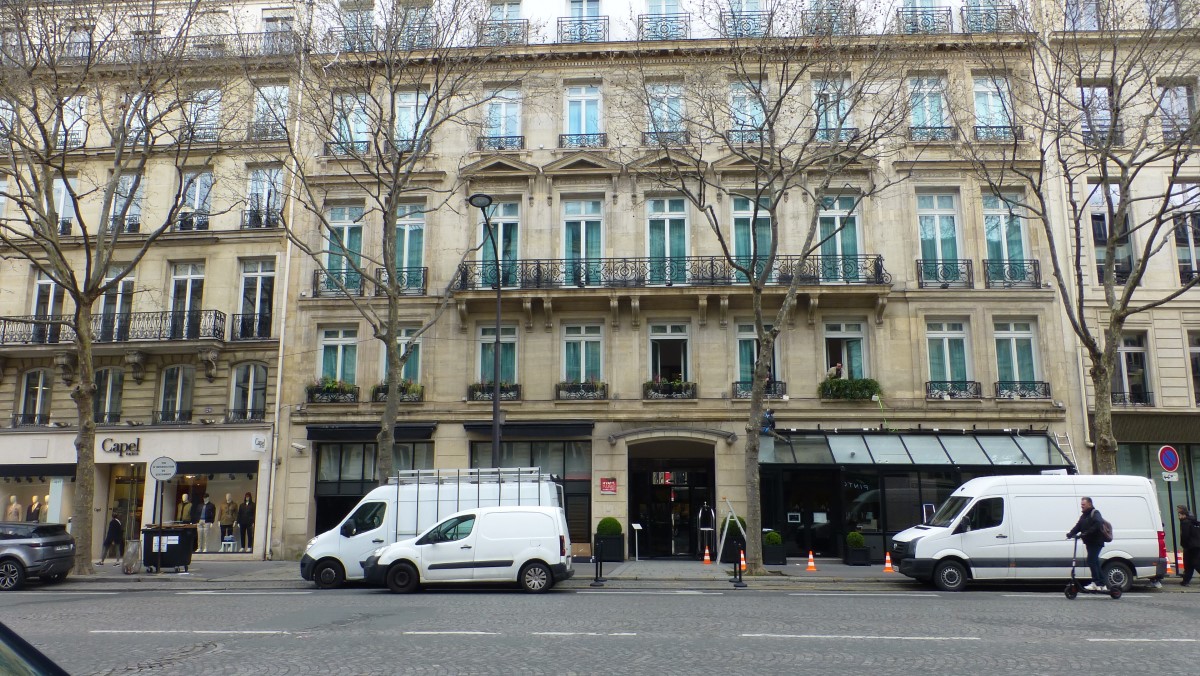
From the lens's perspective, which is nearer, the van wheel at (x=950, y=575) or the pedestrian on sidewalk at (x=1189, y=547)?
the van wheel at (x=950, y=575)

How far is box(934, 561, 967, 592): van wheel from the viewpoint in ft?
52.4

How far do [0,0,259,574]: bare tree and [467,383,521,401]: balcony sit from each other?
29.3 ft

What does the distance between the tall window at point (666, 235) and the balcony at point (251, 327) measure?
1174 cm

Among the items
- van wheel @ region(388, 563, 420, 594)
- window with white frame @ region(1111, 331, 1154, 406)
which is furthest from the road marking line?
window with white frame @ region(1111, 331, 1154, 406)

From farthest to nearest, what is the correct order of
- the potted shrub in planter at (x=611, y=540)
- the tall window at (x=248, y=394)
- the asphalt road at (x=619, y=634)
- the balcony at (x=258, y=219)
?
the balcony at (x=258, y=219), the tall window at (x=248, y=394), the potted shrub in planter at (x=611, y=540), the asphalt road at (x=619, y=634)

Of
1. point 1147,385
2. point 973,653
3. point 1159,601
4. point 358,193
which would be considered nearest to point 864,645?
point 973,653

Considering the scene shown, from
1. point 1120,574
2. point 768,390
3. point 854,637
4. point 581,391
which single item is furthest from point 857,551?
point 854,637

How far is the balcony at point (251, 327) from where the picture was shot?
83.7 ft

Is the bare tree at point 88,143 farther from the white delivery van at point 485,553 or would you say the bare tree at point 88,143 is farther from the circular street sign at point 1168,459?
the circular street sign at point 1168,459

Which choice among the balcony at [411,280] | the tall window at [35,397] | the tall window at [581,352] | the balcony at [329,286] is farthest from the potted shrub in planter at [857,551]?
the tall window at [35,397]

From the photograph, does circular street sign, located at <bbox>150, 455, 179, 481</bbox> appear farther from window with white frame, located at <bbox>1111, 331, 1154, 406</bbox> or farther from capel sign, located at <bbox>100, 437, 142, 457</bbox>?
window with white frame, located at <bbox>1111, 331, 1154, 406</bbox>

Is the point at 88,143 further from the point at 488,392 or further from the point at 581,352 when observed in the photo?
the point at 581,352

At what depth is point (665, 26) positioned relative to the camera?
1015 inches

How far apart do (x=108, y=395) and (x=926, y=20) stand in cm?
2708
